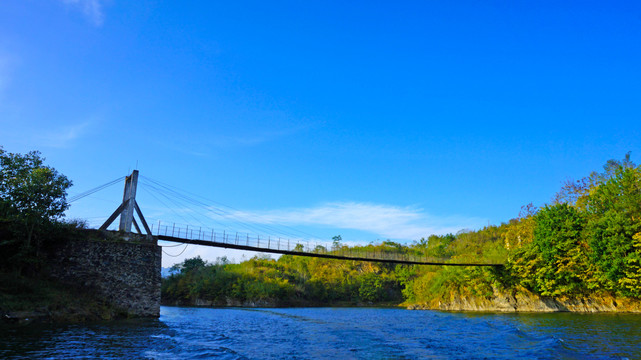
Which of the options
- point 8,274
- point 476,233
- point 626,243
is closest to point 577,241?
point 626,243

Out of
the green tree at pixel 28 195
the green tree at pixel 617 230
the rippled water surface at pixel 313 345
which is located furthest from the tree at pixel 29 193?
the green tree at pixel 617 230

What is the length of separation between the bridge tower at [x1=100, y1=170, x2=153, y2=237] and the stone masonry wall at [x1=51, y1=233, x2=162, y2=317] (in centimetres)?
158

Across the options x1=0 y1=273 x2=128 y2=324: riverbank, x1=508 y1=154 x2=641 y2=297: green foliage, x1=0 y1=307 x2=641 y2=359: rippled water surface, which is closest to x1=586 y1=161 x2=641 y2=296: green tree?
x1=508 y1=154 x2=641 y2=297: green foliage

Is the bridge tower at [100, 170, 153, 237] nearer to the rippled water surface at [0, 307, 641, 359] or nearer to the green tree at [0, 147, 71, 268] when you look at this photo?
the green tree at [0, 147, 71, 268]

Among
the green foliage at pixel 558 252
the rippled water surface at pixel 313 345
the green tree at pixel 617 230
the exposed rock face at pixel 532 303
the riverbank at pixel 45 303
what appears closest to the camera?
the rippled water surface at pixel 313 345

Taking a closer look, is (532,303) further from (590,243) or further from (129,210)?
(129,210)

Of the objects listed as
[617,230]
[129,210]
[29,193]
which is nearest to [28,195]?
[29,193]

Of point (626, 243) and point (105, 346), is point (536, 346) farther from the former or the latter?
point (626, 243)

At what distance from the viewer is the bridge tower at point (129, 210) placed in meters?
30.2

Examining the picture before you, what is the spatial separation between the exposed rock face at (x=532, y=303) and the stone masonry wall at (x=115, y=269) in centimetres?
4365

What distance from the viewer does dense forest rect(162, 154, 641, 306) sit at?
33.7 m

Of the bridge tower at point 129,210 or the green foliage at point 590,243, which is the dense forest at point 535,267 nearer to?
the green foliage at point 590,243

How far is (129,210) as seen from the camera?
102 feet

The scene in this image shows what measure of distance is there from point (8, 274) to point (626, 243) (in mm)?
49443
